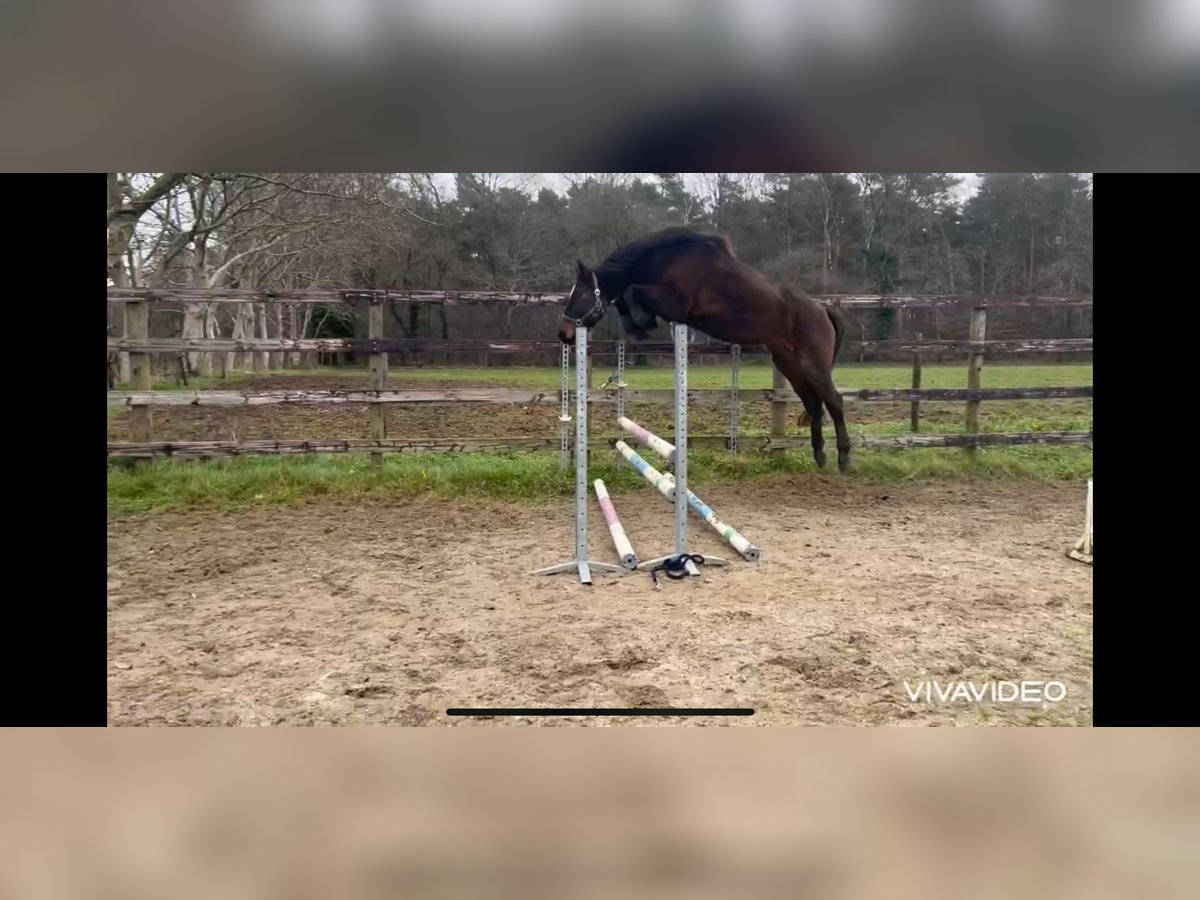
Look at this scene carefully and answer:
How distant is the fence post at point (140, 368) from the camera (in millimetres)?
3941

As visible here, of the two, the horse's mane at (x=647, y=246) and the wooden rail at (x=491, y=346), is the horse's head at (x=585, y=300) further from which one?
the wooden rail at (x=491, y=346)

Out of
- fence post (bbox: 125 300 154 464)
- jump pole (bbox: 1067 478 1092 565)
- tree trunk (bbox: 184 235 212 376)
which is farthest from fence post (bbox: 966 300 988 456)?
tree trunk (bbox: 184 235 212 376)

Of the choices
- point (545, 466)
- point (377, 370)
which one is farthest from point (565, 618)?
point (377, 370)

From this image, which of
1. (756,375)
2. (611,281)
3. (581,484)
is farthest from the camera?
(756,375)

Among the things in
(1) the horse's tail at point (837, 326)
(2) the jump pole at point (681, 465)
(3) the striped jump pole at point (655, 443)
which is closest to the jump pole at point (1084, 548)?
(1) the horse's tail at point (837, 326)

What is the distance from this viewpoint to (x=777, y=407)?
434cm

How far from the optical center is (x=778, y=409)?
435 cm

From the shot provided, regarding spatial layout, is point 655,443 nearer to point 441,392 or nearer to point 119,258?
point 441,392

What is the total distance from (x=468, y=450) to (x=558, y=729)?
8.71 ft
